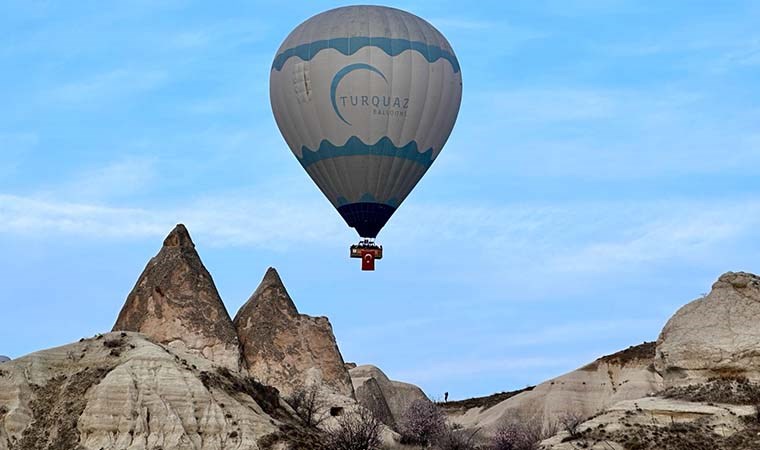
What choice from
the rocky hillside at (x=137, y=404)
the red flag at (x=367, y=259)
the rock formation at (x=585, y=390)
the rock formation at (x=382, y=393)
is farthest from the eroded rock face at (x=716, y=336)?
the rock formation at (x=585, y=390)

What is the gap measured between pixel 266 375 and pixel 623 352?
1340 inches

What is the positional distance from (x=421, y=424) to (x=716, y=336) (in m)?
21.2

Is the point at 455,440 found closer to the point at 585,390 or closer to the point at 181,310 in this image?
the point at 181,310

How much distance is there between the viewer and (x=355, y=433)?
214 ft

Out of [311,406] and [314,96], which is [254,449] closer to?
[311,406]

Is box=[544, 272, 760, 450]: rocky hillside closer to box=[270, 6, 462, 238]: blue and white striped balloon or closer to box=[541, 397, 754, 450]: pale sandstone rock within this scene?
box=[541, 397, 754, 450]: pale sandstone rock

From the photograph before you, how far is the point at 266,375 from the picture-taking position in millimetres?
73500

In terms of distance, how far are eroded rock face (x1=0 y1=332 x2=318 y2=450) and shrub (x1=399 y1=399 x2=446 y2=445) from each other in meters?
14.3

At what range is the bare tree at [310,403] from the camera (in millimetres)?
67438

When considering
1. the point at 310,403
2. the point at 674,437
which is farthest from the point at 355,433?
the point at 674,437

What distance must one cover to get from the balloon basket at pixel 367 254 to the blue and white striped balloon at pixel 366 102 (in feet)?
2.01

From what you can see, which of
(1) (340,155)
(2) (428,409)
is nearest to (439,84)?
(1) (340,155)

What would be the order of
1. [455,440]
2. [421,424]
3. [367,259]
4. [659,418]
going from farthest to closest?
[421,424] < [455,440] < [367,259] < [659,418]

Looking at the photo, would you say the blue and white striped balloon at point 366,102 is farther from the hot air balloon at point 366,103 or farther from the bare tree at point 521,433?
the bare tree at point 521,433
